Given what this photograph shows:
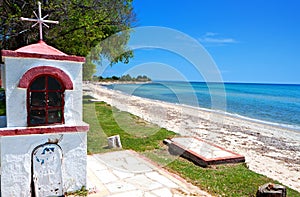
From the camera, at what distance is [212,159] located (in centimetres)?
696

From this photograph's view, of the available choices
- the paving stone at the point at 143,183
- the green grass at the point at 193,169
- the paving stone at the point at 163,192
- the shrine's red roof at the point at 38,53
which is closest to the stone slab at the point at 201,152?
the green grass at the point at 193,169

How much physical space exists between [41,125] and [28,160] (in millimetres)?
618

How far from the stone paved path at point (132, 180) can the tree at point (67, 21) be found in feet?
19.8

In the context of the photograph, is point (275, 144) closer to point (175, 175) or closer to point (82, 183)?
point (175, 175)

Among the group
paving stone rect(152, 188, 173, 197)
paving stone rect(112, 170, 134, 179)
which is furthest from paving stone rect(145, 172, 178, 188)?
paving stone rect(112, 170, 134, 179)

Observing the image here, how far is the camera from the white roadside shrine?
13.4 feet

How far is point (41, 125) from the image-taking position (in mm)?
4418

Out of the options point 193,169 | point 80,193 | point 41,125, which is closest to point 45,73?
point 41,125

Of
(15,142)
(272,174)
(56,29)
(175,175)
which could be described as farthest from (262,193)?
(56,29)

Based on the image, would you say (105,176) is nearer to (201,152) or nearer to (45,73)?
(45,73)

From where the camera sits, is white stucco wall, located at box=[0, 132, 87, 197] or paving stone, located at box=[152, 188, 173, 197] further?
paving stone, located at box=[152, 188, 173, 197]

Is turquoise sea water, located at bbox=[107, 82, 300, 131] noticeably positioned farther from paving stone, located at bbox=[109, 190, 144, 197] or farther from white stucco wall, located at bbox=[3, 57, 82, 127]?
white stucco wall, located at bbox=[3, 57, 82, 127]

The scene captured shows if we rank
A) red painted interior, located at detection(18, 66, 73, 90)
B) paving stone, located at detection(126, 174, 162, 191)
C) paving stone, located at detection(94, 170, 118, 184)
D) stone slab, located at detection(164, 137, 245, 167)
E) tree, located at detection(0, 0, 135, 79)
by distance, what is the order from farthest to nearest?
tree, located at detection(0, 0, 135, 79) → stone slab, located at detection(164, 137, 245, 167) → paving stone, located at detection(94, 170, 118, 184) → paving stone, located at detection(126, 174, 162, 191) → red painted interior, located at detection(18, 66, 73, 90)

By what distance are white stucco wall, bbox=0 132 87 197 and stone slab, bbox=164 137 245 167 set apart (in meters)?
3.60
